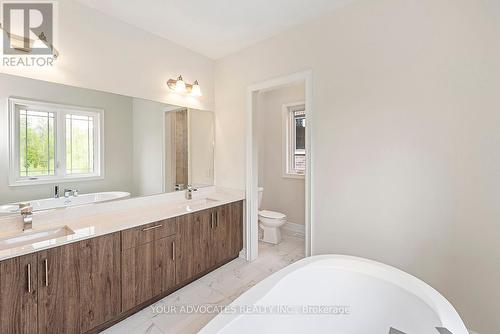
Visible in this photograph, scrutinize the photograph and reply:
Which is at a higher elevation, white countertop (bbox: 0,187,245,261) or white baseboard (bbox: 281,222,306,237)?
white countertop (bbox: 0,187,245,261)

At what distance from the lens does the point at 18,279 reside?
1312 millimetres

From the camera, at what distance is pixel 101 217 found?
198cm

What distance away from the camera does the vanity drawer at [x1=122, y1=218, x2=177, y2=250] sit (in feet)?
5.85

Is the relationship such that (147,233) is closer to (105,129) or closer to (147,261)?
(147,261)

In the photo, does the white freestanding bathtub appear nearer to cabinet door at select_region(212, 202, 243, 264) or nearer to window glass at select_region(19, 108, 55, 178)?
cabinet door at select_region(212, 202, 243, 264)

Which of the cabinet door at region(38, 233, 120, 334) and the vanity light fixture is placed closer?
the cabinet door at region(38, 233, 120, 334)

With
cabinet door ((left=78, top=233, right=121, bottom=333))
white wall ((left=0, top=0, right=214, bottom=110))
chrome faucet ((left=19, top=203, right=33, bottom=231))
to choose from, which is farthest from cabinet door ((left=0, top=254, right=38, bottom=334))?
white wall ((left=0, top=0, right=214, bottom=110))

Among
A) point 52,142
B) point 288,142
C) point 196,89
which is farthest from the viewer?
point 288,142

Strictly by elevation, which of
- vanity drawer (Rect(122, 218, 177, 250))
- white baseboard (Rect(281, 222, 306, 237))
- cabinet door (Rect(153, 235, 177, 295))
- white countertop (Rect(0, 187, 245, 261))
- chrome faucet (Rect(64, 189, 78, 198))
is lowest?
white baseboard (Rect(281, 222, 306, 237))

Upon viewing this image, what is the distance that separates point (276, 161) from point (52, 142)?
3.10 m

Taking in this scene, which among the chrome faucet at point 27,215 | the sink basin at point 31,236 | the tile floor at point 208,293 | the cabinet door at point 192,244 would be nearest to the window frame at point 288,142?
the tile floor at point 208,293

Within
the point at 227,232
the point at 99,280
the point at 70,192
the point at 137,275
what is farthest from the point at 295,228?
the point at 70,192

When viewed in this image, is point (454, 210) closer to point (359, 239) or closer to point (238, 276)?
point (359, 239)

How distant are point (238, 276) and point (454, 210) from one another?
2046 millimetres
